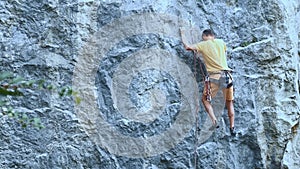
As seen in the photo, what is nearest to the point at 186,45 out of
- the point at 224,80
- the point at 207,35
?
the point at 207,35

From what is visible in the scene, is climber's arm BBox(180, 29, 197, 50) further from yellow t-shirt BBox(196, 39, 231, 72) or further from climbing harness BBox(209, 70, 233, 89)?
climbing harness BBox(209, 70, 233, 89)

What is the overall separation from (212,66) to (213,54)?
0.12 metres

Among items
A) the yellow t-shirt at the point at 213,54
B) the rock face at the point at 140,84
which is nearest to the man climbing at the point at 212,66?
the yellow t-shirt at the point at 213,54

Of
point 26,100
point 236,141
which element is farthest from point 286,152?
point 26,100

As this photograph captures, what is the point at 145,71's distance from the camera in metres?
4.57

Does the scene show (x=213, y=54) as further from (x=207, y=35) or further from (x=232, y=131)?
(x=232, y=131)

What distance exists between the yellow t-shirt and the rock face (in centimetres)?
17

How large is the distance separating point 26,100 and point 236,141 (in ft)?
6.84

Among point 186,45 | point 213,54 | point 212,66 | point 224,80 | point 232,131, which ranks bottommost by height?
point 232,131

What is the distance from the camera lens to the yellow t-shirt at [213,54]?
177 inches

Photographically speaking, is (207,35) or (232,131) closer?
(207,35)

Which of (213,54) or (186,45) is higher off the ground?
(186,45)

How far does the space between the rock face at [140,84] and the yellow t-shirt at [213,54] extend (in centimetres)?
17

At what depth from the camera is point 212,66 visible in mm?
4531
